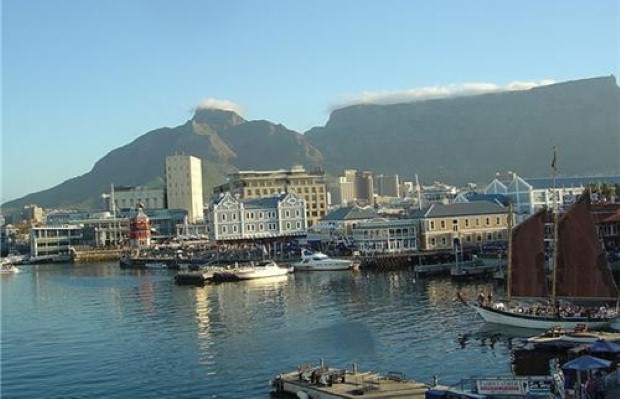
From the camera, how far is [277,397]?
34.7 meters

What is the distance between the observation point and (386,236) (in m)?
107

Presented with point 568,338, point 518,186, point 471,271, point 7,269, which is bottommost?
point 568,338

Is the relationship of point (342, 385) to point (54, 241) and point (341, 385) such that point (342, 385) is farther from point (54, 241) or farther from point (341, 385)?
point (54, 241)

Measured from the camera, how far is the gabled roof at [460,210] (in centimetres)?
10425

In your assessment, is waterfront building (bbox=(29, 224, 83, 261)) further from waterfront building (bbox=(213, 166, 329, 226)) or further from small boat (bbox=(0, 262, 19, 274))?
waterfront building (bbox=(213, 166, 329, 226))

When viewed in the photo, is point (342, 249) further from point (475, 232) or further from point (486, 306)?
point (486, 306)

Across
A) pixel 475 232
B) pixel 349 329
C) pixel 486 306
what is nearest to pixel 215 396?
pixel 349 329

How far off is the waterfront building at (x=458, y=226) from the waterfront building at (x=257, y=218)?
125 ft

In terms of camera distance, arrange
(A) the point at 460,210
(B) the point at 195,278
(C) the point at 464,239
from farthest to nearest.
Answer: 1. (A) the point at 460,210
2. (C) the point at 464,239
3. (B) the point at 195,278

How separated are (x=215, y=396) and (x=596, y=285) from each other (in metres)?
25.1

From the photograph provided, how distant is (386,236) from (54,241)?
9259 centimetres

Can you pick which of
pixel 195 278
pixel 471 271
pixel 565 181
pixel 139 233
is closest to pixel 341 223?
pixel 195 278

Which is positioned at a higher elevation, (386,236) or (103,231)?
(103,231)

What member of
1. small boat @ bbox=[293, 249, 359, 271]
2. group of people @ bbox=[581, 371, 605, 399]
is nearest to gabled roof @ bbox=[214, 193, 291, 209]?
small boat @ bbox=[293, 249, 359, 271]
